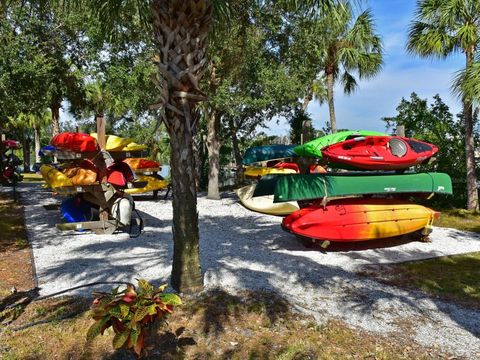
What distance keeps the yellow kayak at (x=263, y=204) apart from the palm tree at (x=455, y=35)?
18.8 ft

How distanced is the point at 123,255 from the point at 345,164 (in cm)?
532

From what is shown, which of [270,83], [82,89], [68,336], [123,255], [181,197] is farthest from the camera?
[82,89]

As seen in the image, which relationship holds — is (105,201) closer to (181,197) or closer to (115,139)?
(115,139)

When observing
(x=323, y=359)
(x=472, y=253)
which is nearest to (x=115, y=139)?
(x=323, y=359)

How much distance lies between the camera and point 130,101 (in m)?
17.5

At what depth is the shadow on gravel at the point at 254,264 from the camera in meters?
5.94

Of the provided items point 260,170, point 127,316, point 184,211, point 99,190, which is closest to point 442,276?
point 184,211

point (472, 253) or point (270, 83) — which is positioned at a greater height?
point (270, 83)

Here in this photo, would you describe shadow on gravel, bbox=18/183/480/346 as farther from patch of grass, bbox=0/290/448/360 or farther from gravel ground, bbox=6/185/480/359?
patch of grass, bbox=0/290/448/360

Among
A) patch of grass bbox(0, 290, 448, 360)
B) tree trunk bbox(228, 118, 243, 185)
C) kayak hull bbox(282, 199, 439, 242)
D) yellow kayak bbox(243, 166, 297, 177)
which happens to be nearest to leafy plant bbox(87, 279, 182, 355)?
patch of grass bbox(0, 290, 448, 360)

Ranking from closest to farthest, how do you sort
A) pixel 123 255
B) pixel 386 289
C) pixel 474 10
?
pixel 386 289
pixel 123 255
pixel 474 10

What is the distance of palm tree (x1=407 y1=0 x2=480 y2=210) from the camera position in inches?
455

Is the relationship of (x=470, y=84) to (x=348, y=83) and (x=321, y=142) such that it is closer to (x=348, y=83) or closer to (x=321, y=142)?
(x=321, y=142)

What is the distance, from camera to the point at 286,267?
7488 mm
